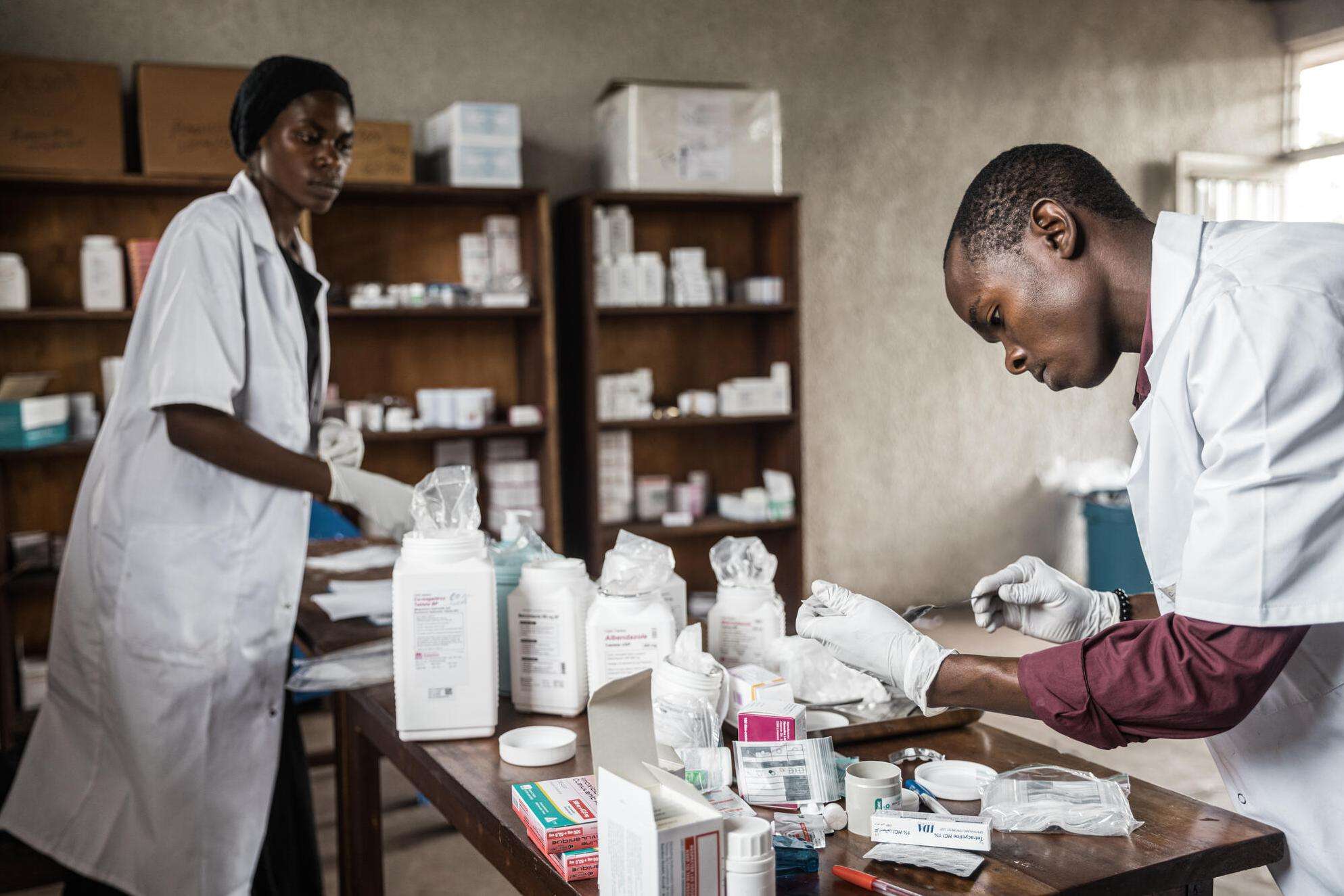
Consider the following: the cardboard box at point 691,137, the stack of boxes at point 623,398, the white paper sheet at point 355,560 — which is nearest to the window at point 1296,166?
the cardboard box at point 691,137

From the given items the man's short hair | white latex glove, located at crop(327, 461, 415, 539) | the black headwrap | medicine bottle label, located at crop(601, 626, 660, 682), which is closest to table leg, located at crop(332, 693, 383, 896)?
white latex glove, located at crop(327, 461, 415, 539)

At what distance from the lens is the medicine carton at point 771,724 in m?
1.26

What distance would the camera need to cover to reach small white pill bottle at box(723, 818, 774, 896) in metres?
0.90

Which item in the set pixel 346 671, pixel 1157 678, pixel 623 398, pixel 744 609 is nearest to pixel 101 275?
pixel 623 398

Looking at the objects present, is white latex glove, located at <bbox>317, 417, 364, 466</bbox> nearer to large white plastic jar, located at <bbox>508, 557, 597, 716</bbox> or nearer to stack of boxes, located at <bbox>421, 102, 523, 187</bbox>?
large white plastic jar, located at <bbox>508, 557, 597, 716</bbox>

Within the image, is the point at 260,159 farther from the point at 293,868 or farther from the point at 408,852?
the point at 408,852

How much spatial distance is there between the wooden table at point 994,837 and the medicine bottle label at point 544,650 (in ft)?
0.18

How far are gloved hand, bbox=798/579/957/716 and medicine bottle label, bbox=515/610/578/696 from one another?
0.35m

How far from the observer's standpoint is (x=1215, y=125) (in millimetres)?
6141

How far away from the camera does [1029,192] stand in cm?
117

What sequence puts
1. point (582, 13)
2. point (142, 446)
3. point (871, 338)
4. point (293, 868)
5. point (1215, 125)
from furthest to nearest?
point (1215, 125) → point (871, 338) → point (582, 13) → point (293, 868) → point (142, 446)

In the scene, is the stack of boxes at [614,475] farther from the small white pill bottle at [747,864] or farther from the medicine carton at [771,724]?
the small white pill bottle at [747,864]

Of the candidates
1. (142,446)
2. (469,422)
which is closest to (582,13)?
(469,422)

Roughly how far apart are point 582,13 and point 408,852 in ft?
11.3
